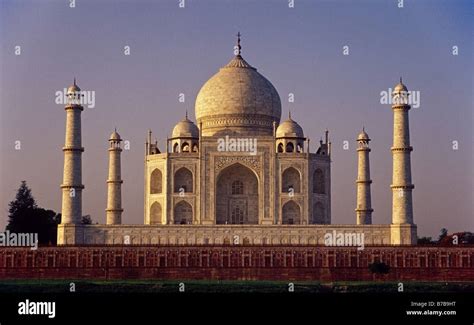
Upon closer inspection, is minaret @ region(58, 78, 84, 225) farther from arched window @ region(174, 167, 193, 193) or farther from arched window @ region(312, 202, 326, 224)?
arched window @ region(312, 202, 326, 224)

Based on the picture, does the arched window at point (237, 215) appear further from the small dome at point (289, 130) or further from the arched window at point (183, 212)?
the small dome at point (289, 130)

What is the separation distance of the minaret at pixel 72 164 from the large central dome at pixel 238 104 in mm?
7091

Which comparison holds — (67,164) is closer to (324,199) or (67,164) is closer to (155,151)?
(155,151)

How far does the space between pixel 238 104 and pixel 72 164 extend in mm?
8643

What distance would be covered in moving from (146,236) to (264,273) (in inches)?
210

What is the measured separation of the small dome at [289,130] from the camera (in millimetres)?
44062

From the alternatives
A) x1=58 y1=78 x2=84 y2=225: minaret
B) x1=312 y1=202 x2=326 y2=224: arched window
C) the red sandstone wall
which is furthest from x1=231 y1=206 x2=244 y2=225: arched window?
x1=58 y1=78 x2=84 y2=225: minaret

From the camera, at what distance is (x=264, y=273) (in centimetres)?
3662

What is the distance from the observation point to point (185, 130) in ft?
147

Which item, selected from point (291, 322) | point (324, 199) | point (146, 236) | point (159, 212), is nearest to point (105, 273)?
point (146, 236)

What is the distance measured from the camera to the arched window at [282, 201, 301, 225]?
4253 cm

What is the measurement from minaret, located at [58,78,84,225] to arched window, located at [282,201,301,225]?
8.10 meters

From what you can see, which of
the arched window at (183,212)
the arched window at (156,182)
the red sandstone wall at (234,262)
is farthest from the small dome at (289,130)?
the red sandstone wall at (234,262)

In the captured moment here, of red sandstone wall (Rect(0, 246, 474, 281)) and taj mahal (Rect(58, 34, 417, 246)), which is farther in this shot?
taj mahal (Rect(58, 34, 417, 246))
